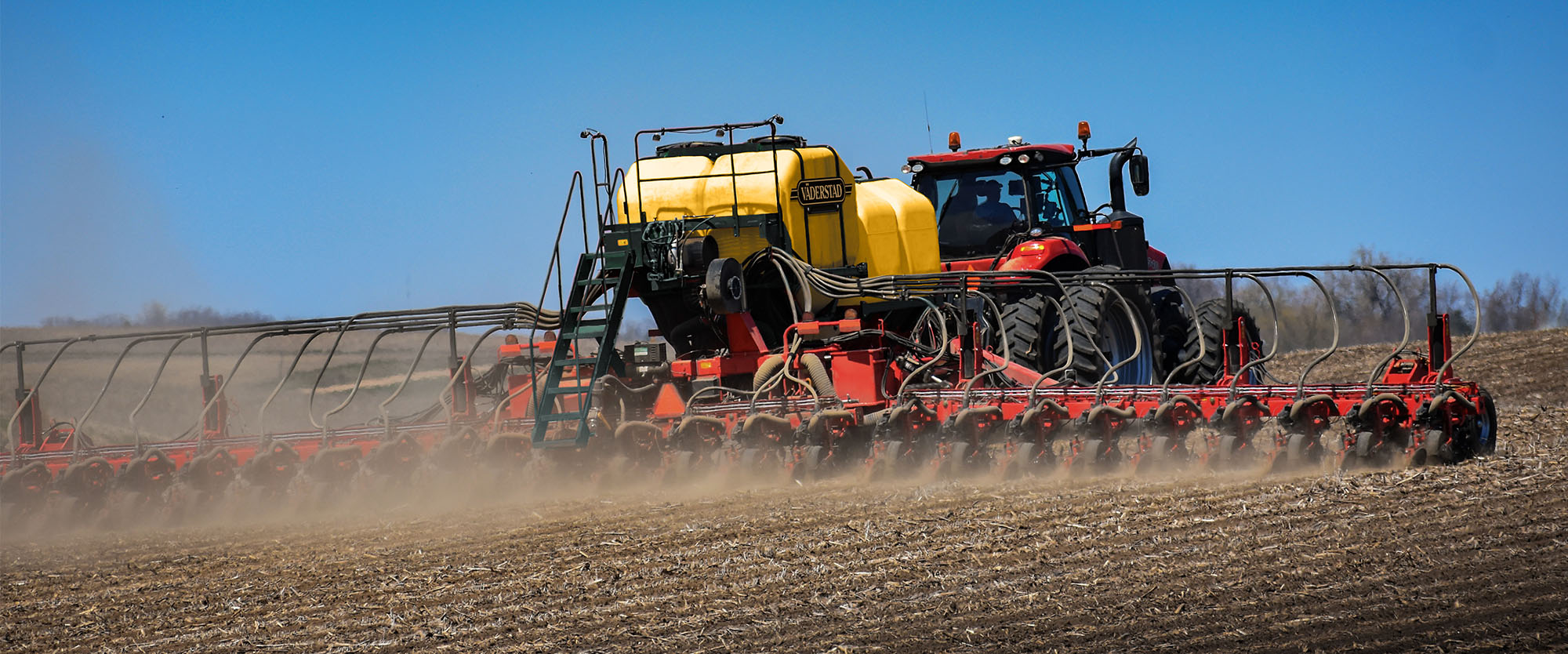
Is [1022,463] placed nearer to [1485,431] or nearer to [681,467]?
[681,467]

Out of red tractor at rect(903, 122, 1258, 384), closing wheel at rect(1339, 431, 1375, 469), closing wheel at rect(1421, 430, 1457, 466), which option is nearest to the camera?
closing wheel at rect(1421, 430, 1457, 466)

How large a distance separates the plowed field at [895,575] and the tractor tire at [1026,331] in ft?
7.25

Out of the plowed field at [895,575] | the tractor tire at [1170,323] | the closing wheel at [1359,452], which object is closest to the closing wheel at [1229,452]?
the plowed field at [895,575]

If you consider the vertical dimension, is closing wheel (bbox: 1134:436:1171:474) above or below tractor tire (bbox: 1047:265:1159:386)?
below

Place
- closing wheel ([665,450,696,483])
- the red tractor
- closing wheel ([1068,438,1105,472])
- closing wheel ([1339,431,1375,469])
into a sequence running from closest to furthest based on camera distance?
1. closing wheel ([1339,431,1375,469])
2. closing wheel ([1068,438,1105,472])
3. closing wheel ([665,450,696,483])
4. the red tractor

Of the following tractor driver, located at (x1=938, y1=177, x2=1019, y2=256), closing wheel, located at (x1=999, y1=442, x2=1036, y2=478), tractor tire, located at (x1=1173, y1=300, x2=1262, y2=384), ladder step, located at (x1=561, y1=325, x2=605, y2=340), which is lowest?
closing wheel, located at (x1=999, y1=442, x2=1036, y2=478)

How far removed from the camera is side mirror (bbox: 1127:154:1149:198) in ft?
39.9

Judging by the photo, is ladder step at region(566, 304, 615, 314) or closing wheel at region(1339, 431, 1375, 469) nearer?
closing wheel at region(1339, 431, 1375, 469)

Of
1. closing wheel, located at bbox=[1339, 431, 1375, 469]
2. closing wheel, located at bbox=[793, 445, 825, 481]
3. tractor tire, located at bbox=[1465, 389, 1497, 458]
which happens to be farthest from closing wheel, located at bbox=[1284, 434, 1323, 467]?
closing wheel, located at bbox=[793, 445, 825, 481]

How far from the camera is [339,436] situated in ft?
33.0

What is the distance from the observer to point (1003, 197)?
1245 centimetres

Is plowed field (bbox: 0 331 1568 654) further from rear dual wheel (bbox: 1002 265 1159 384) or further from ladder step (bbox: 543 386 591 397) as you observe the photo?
rear dual wheel (bbox: 1002 265 1159 384)

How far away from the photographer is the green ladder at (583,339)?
9.63 m

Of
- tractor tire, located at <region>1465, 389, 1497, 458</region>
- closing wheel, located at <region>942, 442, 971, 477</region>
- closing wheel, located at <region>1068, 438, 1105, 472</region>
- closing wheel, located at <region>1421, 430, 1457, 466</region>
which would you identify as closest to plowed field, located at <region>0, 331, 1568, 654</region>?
tractor tire, located at <region>1465, 389, 1497, 458</region>
